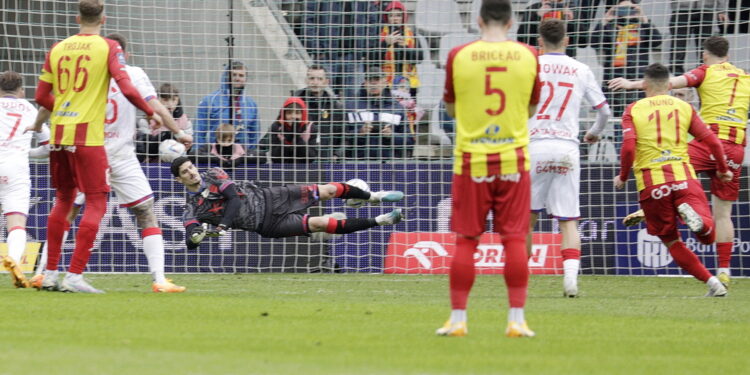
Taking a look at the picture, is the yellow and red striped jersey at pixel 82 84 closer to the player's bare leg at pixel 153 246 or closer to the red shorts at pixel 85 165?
the red shorts at pixel 85 165

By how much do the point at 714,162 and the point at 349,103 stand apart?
550 cm

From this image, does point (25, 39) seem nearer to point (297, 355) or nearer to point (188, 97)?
point (188, 97)

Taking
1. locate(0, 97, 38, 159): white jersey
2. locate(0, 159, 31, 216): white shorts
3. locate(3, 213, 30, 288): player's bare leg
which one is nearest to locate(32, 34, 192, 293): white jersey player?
locate(3, 213, 30, 288): player's bare leg

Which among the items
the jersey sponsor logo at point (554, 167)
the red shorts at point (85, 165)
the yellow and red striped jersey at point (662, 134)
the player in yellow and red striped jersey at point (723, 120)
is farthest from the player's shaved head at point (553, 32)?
the red shorts at point (85, 165)

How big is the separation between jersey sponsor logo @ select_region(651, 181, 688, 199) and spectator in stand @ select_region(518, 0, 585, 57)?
527cm

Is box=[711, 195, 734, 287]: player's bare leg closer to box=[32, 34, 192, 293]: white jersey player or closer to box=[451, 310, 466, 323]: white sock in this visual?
box=[32, 34, 192, 293]: white jersey player

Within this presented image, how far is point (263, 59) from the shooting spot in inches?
666

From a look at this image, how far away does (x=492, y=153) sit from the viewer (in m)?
6.92

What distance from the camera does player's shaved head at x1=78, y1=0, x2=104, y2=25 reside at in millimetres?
9664

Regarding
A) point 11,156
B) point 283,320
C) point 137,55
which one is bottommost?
point 283,320

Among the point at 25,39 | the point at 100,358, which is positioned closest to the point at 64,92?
Answer: the point at 100,358

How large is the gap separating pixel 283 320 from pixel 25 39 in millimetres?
9764

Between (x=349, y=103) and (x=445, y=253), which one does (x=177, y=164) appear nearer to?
(x=445, y=253)

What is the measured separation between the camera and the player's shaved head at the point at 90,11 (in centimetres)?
966
